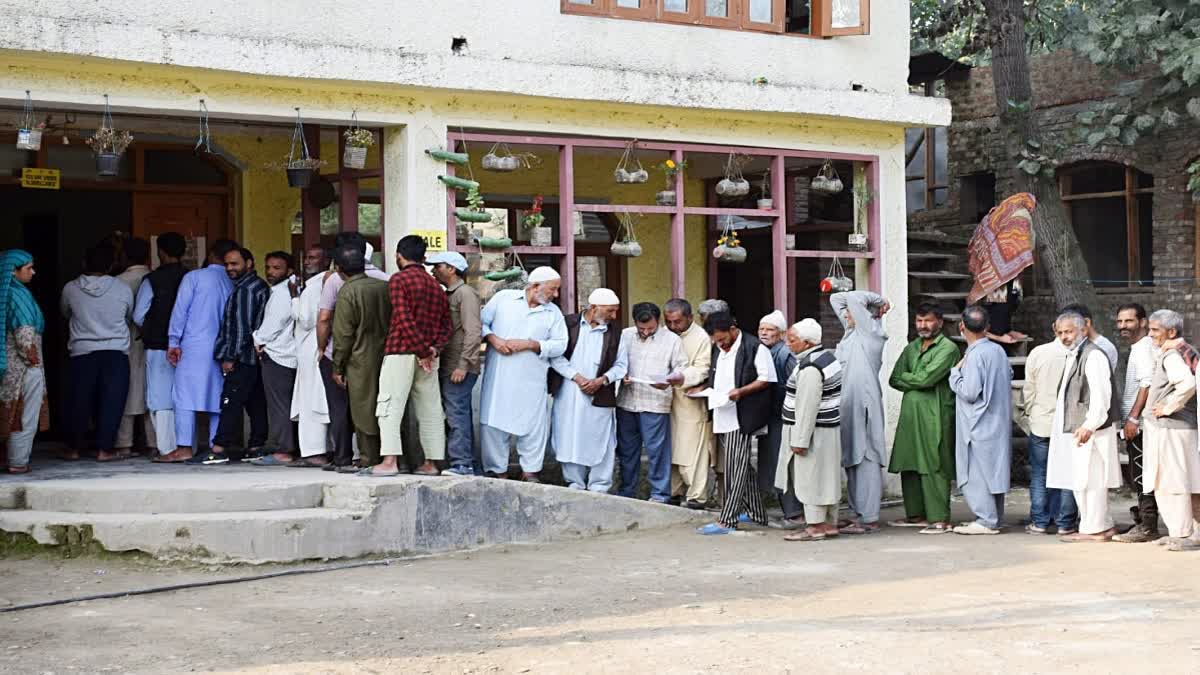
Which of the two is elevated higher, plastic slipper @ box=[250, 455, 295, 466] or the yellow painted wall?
the yellow painted wall

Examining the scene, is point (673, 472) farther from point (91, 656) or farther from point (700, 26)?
point (91, 656)

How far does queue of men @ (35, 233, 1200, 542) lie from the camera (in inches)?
373

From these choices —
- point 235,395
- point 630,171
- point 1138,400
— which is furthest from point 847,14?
point 235,395

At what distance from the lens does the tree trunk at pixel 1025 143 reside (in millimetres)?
15375

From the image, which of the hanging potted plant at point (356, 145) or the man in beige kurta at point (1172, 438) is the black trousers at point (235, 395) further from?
the man in beige kurta at point (1172, 438)

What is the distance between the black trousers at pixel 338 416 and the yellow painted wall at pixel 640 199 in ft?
14.2

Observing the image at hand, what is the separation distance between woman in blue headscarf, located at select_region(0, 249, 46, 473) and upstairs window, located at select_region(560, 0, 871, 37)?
15.2 ft

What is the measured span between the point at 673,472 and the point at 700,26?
3684 millimetres

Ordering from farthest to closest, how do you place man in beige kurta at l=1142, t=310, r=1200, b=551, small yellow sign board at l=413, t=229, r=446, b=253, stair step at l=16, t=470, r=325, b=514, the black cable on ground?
small yellow sign board at l=413, t=229, r=446, b=253 → man in beige kurta at l=1142, t=310, r=1200, b=551 → stair step at l=16, t=470, r=325, b=514 → the black cable on ground

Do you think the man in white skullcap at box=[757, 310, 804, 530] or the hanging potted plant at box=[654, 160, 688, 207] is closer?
the man in white skullcap at box=[757, 310, 804, 530]

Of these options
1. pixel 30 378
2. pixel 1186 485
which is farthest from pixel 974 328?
pixel 30 378

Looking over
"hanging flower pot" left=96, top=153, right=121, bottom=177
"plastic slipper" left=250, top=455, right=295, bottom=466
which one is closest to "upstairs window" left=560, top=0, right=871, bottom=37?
"hanging flower pot" left=96, top=153, right=121, bottom=177

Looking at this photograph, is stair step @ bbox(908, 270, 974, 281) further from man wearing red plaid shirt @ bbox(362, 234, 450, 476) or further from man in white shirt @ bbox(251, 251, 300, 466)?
man in white shirt @ bbox(251, 251, 300, 466)

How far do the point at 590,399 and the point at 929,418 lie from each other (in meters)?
2.48
